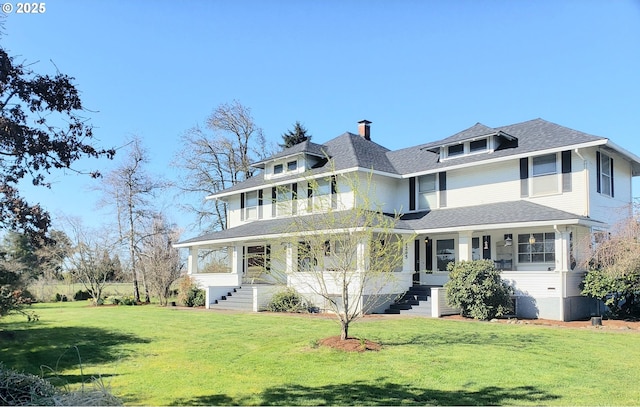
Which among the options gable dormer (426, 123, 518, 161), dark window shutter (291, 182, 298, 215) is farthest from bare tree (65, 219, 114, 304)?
gable dormer (426, 123, 518, 161)

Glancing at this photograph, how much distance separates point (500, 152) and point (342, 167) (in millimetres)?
6997

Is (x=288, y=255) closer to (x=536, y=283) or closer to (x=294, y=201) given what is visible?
(x=294, y=201)

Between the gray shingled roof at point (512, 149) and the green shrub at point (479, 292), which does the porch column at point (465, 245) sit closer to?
the green shrub at point (479, 292)

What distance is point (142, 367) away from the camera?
9.25 metres

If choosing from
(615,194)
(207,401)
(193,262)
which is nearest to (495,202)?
(615,194)

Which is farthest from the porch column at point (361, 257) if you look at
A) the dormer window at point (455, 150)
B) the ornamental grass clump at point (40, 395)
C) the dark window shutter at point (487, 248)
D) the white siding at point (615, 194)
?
the dormer window at point (455, 150)

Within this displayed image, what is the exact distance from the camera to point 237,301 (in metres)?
23.3

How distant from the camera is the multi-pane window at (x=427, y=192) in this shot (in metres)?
22.6

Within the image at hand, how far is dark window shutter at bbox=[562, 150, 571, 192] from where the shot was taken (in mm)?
18344

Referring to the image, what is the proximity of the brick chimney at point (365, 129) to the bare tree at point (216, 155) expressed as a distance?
46.9 feet

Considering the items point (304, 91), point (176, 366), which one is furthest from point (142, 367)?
point (304, 91)

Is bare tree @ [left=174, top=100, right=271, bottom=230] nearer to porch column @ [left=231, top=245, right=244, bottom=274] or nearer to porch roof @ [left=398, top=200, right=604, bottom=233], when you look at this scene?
porch column @ [left=231, top=245, right=244, bottom=274]

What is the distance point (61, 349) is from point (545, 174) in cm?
1762

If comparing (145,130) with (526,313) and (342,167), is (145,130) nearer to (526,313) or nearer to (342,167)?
(342,167)
